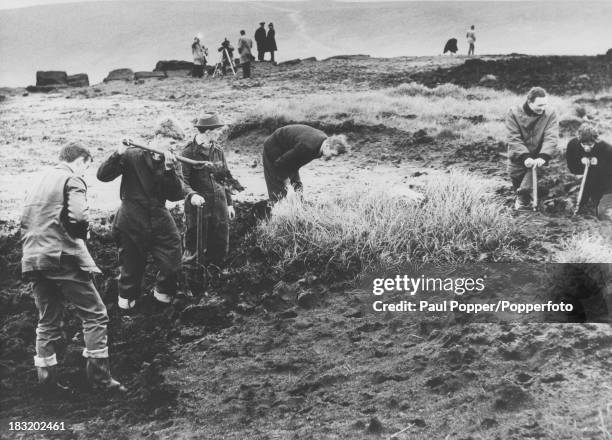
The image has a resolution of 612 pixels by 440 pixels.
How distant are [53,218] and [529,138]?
4352 mm

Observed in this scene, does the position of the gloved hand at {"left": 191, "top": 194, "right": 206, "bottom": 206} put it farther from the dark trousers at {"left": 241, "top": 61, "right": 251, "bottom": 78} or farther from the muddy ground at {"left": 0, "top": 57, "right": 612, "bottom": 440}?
the dark trousers at {"left": 241, "top": 61, "right": 251, "bottom": 78}

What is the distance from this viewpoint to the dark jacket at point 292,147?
18.0 feet

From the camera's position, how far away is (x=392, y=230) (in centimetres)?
505

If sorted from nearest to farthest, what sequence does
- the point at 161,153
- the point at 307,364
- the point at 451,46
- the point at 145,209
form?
the point at 307,364
the point at 161,153
the point at 145,209
the point at 451,46

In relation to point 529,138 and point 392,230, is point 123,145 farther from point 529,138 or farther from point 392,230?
point 529,138

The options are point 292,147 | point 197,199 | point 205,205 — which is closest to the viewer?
point 197,199

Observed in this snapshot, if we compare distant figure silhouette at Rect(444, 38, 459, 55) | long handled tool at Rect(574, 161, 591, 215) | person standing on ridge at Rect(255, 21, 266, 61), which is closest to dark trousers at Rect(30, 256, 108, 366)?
long handled tool at Rect(574, 161, 591, 215)

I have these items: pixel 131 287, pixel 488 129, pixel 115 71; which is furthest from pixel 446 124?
pixel 115 71

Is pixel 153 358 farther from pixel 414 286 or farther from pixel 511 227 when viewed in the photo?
pixel 511 227

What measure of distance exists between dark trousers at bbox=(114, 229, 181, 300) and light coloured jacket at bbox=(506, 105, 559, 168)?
335 cm

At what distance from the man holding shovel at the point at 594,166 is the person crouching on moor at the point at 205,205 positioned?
119 inches

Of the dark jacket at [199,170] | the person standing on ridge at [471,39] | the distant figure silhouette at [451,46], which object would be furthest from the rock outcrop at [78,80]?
the dark jacket at [199,170]

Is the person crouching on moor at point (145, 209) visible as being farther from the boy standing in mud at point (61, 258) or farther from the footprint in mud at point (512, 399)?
the footprint in mud at point (512, 399)

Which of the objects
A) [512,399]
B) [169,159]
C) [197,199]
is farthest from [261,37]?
[512,399]
